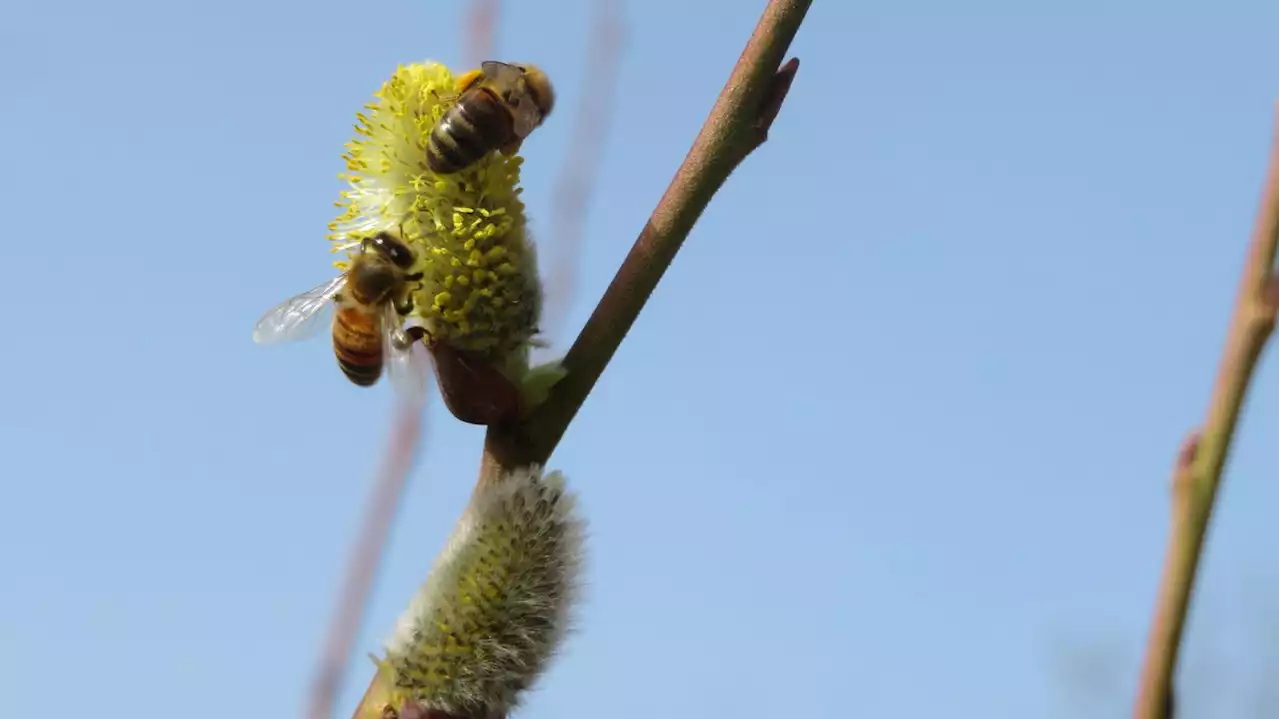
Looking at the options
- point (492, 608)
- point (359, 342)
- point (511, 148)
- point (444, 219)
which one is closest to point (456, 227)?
point (444, 219)

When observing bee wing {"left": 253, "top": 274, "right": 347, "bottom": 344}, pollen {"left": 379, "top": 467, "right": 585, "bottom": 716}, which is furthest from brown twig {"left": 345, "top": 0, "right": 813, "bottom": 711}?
bee wing {"left": 253, "top": 274, "right": 347, "bottom": 344}

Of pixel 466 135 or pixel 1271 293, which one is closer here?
pixel 1271 293

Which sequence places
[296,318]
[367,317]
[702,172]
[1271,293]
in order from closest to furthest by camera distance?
[1271,293]
[702,172]
[367,317]
[296,318]

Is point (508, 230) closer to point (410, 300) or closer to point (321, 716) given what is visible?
point (410, 300)

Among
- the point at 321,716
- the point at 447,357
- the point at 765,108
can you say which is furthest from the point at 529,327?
the point at 321,716

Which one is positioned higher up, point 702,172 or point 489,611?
point 702,172

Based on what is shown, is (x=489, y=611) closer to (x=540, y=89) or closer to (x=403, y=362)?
(x=403, y=362)

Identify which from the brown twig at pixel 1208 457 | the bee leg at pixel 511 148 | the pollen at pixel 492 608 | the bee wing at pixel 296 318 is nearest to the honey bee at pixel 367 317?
the bee wing at pixel 296 318

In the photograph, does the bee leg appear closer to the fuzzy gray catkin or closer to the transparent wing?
the transparent wing
